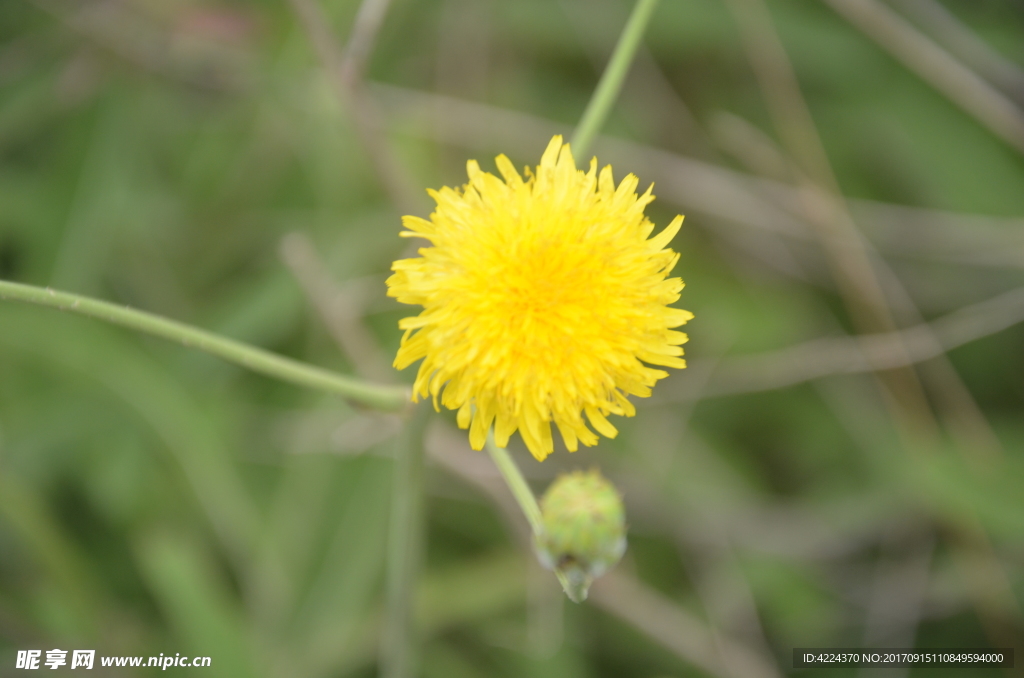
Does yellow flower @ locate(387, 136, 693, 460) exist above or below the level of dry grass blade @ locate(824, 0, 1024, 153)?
below

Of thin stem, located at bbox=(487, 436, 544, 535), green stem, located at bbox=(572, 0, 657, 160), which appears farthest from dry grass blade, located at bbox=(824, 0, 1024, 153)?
thin stem, located at bbox=(487, 436, 544, 535)

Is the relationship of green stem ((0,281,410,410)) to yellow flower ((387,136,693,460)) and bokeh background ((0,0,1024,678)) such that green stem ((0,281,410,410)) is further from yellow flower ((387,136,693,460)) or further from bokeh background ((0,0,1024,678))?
bokeh background ((0,0,1024,678))

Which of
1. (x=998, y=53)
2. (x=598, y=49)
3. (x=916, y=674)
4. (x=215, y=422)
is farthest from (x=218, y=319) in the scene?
(x=998, y=53)

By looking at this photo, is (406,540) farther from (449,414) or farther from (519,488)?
(449,414)

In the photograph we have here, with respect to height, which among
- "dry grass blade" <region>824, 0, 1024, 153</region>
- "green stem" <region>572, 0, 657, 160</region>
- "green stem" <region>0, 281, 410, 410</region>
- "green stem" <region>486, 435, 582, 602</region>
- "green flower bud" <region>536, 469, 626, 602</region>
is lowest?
"green flower bud" <region>536, 469, 626, 602</region>

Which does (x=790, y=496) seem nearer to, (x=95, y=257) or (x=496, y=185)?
(x=496, y=185)

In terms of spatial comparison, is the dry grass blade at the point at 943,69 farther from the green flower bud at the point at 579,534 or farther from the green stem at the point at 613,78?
the green flower bud at the point at 579,534

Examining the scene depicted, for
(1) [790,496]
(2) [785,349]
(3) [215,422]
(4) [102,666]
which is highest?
(2) [785,349]

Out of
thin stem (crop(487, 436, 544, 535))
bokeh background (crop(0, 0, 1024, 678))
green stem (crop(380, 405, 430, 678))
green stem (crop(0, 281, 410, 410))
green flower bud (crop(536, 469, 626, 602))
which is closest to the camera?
green stem (crop(0, 281, 410, 410))

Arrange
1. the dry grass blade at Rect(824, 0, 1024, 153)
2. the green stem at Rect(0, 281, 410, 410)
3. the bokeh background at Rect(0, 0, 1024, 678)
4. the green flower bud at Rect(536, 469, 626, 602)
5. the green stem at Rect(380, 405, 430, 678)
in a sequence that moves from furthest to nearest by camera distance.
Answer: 1. the dry grass blade at Rect(824, 0, 1024, 153)
2. the bokeh background at Rect(0, 0, 1024, 678)
3. the green stem at Rect(380, 405, 430, 678)
4. the green flower bud at Rect(536, 469, 626, 602)
5. the green stem at Rect(0, 281, 410, 410)
